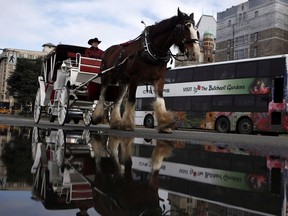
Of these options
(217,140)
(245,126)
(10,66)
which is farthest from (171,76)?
(10,66)

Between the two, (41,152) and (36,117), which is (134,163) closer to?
(41,152)

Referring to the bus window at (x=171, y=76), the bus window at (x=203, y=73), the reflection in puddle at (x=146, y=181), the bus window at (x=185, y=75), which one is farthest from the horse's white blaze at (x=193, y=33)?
the bus window at (x=171, y=76)

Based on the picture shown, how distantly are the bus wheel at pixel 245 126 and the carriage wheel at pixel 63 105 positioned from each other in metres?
11.7

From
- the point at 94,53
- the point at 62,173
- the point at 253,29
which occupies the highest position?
the point at 253,29

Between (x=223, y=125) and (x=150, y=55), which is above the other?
(x=150, y=55)

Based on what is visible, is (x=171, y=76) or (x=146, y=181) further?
(x=171, y=76)

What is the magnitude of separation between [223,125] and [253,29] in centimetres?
4248

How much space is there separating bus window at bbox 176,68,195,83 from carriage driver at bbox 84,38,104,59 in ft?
40.7

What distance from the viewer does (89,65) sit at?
10367 mm

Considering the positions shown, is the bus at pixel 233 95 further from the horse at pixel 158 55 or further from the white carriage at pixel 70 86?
the horse at pixel 158 55

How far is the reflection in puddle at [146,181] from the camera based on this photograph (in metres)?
2.03

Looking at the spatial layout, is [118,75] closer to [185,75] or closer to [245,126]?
[245,126]

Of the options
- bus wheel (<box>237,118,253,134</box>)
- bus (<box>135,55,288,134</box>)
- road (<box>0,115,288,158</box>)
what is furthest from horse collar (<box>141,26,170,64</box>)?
bus wheel (<box>237,118,253,134</box>)

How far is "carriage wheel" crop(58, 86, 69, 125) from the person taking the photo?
1005 centimetres
